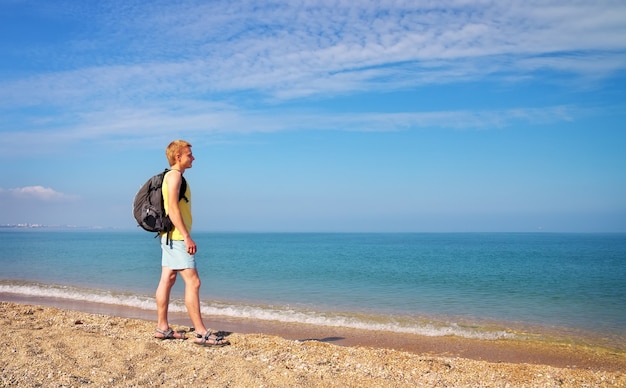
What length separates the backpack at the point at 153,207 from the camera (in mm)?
5941

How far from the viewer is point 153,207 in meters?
5.95

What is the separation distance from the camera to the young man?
5.80 metres

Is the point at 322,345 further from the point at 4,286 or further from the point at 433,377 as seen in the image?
the point at 4,286

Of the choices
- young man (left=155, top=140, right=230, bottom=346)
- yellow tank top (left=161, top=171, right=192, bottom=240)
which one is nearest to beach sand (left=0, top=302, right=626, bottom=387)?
young man (left=155, top=140, right=230, bottom=346)

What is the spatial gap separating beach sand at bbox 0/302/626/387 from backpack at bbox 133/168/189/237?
1413mm

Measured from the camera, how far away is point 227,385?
469 cm

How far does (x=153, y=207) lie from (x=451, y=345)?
5.50 m

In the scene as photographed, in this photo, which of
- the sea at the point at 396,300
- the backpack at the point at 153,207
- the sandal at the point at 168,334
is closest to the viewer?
the backpack at the point at 153,207

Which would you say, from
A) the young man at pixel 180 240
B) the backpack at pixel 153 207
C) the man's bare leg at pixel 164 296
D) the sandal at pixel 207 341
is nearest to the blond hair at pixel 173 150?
the young man at pixel 180 240

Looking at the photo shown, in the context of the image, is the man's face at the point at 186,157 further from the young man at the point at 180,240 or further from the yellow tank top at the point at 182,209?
the yellow tank top at the point at 182,209

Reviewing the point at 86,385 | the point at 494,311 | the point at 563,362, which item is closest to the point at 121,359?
the point at 86,385

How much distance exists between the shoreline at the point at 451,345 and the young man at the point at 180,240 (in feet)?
7.75

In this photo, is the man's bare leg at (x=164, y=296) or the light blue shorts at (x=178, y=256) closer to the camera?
the light blue shorts at (x=178, y=256)

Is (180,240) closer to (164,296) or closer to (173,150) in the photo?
(164,296)
